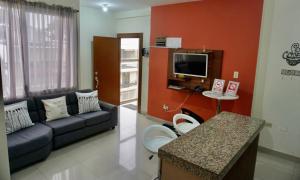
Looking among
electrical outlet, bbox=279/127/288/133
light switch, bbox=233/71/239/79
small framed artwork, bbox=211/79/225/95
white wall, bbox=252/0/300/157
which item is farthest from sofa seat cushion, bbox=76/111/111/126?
electrical outlet, bbox=279/127/288/133

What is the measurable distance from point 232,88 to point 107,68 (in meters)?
3.37

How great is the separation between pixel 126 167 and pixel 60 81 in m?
2.28

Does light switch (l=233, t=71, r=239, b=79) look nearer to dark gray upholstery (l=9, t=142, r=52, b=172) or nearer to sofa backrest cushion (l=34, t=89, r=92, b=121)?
sofa backrest cushion (l=34, t=89, r=92, b=121)

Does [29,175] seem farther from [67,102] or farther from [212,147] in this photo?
[212,147]

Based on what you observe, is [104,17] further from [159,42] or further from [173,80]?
[173,80]

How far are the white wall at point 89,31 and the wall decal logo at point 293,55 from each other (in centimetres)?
431

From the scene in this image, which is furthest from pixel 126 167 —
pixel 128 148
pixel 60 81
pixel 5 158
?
pixel 60 81

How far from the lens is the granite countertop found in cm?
115

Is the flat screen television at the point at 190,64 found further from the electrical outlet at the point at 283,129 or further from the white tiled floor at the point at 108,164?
the white tiled floor at the point at 108,164

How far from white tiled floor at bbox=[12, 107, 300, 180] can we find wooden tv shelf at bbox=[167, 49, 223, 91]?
1.45 m

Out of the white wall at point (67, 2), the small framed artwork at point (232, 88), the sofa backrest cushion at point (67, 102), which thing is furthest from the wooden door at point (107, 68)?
the small framed artwork at point (232, 88)

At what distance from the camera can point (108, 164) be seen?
3.05m

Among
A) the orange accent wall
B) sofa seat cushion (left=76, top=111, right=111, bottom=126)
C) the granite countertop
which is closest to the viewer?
the granite countertop

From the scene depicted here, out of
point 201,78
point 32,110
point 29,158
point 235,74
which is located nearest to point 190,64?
point 201,78
